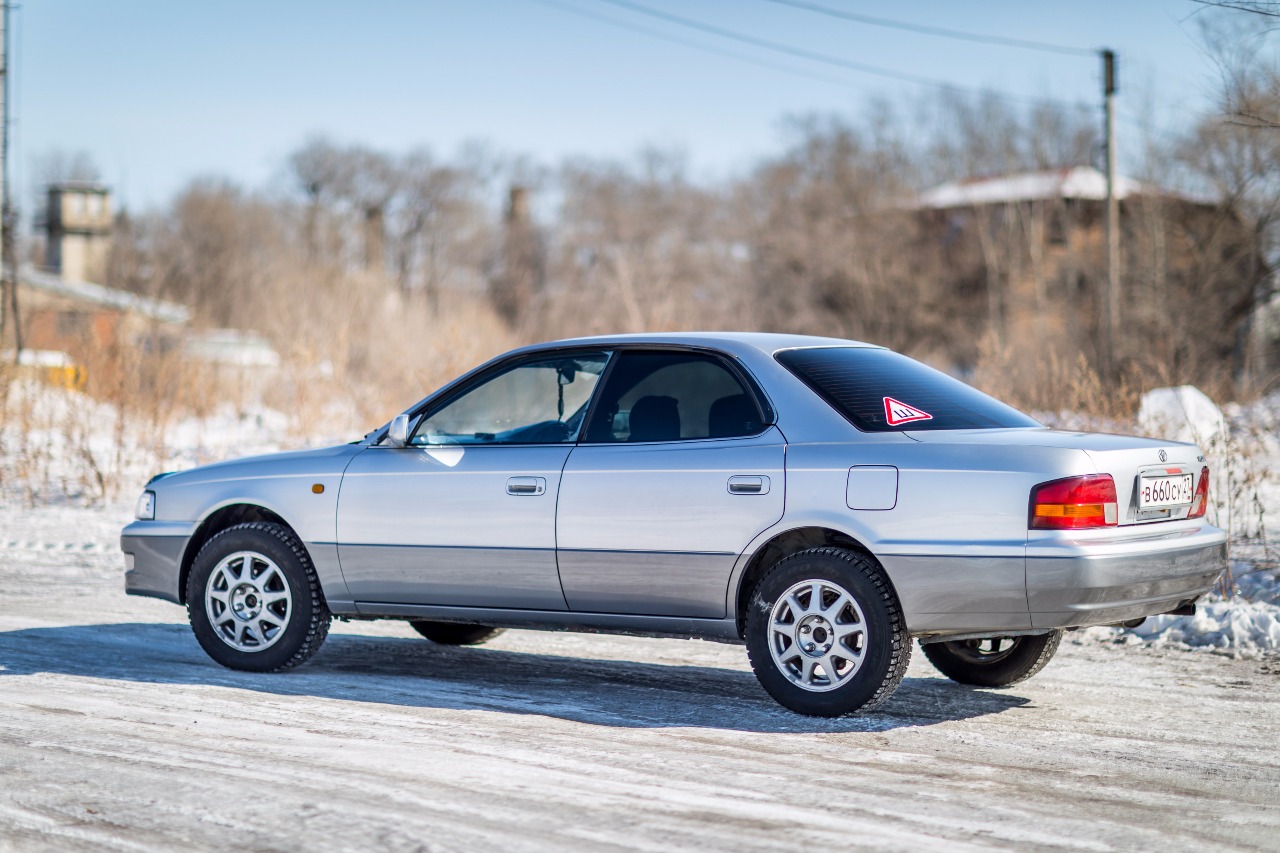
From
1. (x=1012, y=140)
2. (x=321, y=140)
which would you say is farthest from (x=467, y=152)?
(x=1012, y=140)

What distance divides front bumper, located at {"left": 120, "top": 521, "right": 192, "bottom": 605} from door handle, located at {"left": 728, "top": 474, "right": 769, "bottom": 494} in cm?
310

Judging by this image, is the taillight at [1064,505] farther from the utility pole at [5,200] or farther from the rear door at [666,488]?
the utility pole at [5,200]

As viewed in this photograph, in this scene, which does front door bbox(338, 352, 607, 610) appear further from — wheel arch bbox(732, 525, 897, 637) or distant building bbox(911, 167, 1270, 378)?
distant building bbox(911, 167, 1270, 378)

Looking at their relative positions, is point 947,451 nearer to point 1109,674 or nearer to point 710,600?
point 710,600

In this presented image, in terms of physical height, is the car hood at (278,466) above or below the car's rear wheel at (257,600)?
above

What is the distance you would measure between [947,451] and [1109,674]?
2253 millimetres

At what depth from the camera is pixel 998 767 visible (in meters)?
5.22

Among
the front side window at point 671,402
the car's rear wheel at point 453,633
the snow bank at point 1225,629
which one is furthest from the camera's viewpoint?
the car's rear wheel at point 453,633

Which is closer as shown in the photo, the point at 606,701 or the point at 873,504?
the point at 873,504

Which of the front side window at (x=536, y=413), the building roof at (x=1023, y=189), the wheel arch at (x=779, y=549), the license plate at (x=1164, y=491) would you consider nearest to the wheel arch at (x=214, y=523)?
the front side window at (x=536, y=413)

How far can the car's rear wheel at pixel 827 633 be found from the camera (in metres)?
5.77

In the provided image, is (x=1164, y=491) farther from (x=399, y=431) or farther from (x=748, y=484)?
(x=399, y=431)

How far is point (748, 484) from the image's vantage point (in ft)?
19.7

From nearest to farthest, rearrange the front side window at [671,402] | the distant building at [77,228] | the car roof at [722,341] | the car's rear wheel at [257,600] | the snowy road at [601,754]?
the snowy road at [601,754] < the front side window at [671,402] < the car roof at [722,341] < the car's rear wheel at [257,600] < the distant building at [77,228]
